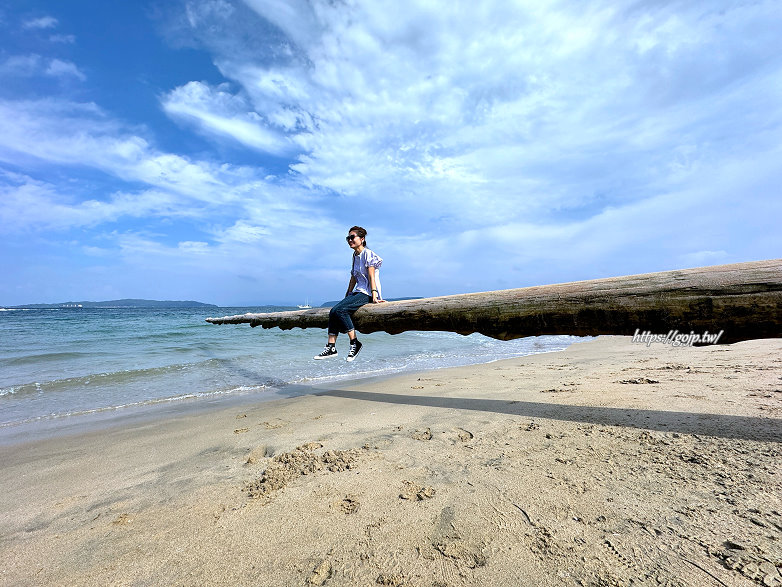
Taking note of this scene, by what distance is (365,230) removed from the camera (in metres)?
5.93

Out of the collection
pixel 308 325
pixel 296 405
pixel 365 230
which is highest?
pixel 365 230

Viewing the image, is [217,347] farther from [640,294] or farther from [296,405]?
[640,294]

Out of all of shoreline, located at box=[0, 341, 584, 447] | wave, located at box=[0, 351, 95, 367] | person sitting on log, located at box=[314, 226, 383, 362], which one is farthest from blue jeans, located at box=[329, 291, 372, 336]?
wave, located at box=[0, 351, 95, 367]

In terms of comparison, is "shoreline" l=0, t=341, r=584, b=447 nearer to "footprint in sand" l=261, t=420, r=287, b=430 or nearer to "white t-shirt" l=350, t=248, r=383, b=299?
"footprint in sand" l=261, t=420, r=287, b=430

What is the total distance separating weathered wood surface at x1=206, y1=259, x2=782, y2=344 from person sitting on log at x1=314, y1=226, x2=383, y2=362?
1389 millimetres

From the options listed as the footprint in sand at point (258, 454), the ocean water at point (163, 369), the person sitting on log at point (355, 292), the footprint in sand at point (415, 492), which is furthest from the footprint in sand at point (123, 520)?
the ocean water at point (163, 369)

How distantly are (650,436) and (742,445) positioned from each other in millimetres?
513

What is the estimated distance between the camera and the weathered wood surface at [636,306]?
2537 mm

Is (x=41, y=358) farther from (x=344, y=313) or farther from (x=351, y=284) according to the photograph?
(x=344, y=313)

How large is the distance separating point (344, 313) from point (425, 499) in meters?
3.41

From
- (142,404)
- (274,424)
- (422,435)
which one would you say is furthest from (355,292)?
(142,404)

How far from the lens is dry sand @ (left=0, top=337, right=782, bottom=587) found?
1.54m

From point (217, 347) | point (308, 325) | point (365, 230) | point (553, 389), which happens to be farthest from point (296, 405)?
point (217, 347)

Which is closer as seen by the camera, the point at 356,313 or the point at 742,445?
the point at 742,445
